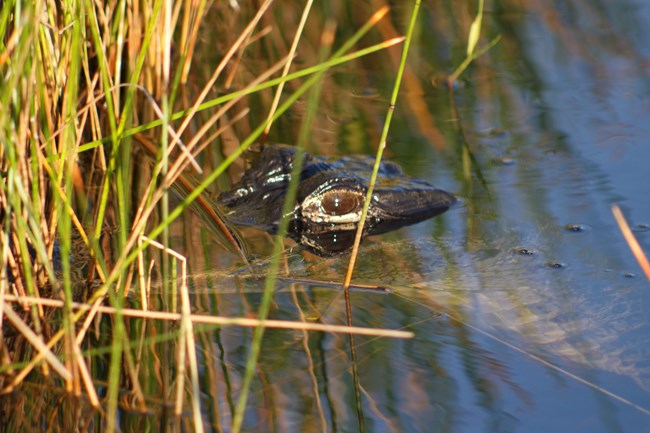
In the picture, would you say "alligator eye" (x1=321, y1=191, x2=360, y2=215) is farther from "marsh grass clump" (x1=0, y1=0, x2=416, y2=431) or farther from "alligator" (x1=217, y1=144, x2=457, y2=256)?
"marsh grass clump" (x1=0, y1=0, x2=416, y2=431)

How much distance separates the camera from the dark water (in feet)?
7.60

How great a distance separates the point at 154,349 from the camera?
257cm

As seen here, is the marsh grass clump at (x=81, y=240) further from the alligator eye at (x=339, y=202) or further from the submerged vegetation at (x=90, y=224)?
the alligator eye at (x=339, y=202)

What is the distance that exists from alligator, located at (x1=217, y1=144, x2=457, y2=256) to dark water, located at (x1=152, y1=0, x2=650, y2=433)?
10cm

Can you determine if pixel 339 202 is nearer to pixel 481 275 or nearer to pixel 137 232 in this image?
pixel 481 275

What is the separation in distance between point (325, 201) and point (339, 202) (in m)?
0.05

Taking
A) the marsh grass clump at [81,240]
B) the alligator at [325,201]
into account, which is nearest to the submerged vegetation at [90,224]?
the marsh grass clump at [81,240]

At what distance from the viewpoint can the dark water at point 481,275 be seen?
7.60ft

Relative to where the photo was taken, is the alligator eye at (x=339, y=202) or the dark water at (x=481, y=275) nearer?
the dark water at (x=481, y=275)

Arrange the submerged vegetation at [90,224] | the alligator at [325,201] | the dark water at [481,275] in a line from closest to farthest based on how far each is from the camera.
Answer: the submerged vegetation at [90,224], the dark water at [481,275], the alligator at [325,201]

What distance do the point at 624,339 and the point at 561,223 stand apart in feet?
2.76

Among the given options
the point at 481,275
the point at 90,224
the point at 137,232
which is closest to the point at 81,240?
the point at 90,224

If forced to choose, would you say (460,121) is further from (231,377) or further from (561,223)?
(231,377)

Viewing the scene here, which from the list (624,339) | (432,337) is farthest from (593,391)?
(432,337)
